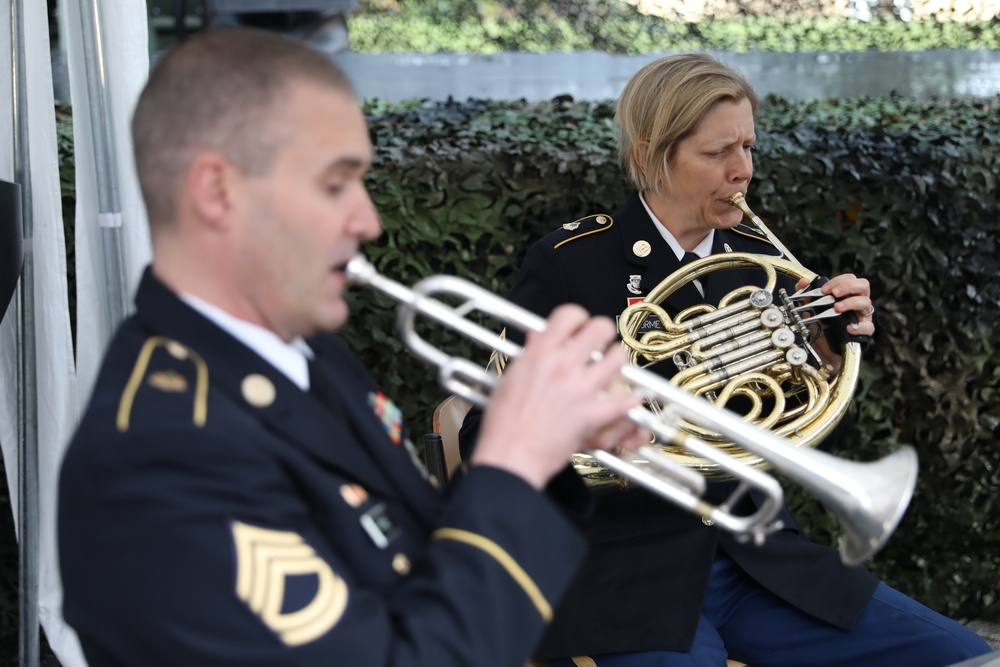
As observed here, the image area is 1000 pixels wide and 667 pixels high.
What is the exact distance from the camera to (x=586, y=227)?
2.63 meters

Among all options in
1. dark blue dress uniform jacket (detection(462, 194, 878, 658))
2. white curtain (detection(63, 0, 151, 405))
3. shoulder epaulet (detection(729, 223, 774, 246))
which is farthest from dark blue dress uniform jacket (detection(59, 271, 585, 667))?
shoulder epaulet (detection(729, 223, 774, 246))

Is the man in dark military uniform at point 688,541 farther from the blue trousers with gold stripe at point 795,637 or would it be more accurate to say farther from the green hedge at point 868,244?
the green hedge at point 868,244

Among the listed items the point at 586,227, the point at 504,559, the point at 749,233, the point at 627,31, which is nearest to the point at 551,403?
the point at 504,559

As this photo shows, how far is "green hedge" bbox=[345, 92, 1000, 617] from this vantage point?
140 inches

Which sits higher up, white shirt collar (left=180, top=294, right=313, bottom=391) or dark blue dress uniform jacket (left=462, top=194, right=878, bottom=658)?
white shirt collar (left=180, top=294, right=313, bottom=391)

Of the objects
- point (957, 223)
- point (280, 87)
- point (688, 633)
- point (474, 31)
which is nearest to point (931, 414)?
point (957, 223)

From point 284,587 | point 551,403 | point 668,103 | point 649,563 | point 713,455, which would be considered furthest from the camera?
point 668,103

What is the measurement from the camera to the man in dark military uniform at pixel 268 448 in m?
1.09

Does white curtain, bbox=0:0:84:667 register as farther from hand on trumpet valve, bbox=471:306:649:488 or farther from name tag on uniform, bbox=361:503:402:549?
hand on trumpet valve, bbox=471:306:649:488

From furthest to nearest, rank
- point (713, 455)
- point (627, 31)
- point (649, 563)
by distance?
1. point (627, 31)
2. point (649, 563)
3. point (713, 455)

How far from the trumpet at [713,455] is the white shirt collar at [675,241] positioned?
47.3 inches

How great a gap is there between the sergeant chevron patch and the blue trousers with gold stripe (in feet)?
3.66

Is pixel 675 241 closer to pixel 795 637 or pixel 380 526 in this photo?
pixel 795 637

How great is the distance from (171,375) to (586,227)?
1570 mm
